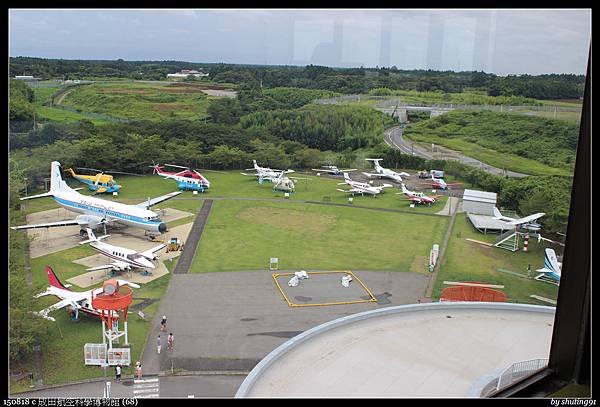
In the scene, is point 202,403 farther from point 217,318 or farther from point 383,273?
point 383,273

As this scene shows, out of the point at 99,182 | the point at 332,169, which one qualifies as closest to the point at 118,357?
the point at 99,182

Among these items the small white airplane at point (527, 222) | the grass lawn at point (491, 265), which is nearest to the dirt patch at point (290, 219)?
the grass lawn at point (491, 265)

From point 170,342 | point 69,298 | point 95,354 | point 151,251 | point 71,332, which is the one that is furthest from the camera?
point 151,251

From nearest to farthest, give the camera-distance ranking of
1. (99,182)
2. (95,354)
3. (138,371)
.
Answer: (138,371) < (95,354) < (99,182)

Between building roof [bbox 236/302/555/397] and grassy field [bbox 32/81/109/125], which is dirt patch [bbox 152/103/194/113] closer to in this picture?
grassy field [bbox 32/81/109/125]

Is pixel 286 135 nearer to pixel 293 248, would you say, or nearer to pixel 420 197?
pixel 420 197

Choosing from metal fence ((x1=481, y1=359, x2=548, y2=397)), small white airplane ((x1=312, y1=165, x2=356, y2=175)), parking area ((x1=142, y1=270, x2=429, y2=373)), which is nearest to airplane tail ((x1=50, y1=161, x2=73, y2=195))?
parking area ((x1=142, y1=270, x2=429, y2=373))
